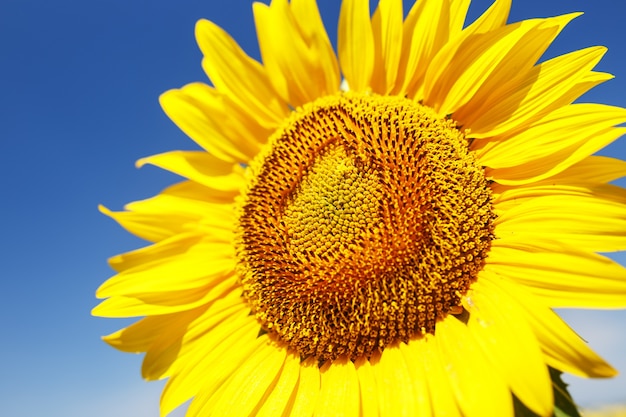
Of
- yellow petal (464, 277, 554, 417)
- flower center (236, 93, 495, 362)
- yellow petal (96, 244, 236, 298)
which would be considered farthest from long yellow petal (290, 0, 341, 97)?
yellow petal (464, 277, 554, 417)

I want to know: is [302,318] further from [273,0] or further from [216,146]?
[273,0]

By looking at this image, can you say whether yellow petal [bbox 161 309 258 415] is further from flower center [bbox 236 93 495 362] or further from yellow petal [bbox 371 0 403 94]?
yellow petal [bbox 371 0 403 94]

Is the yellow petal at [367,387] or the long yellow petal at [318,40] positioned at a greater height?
the long yellow petal at [318,40]

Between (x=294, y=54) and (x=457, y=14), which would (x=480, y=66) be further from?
(x=294, y=54)

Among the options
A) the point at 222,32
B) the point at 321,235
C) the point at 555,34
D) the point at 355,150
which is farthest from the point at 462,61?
the point at 222,32

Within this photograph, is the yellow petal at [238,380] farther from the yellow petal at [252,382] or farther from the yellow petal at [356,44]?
the yellow petal at [356,44]

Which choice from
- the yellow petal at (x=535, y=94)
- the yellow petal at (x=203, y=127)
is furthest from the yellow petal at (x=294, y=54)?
the yellow petal at (x=535, y=94)
